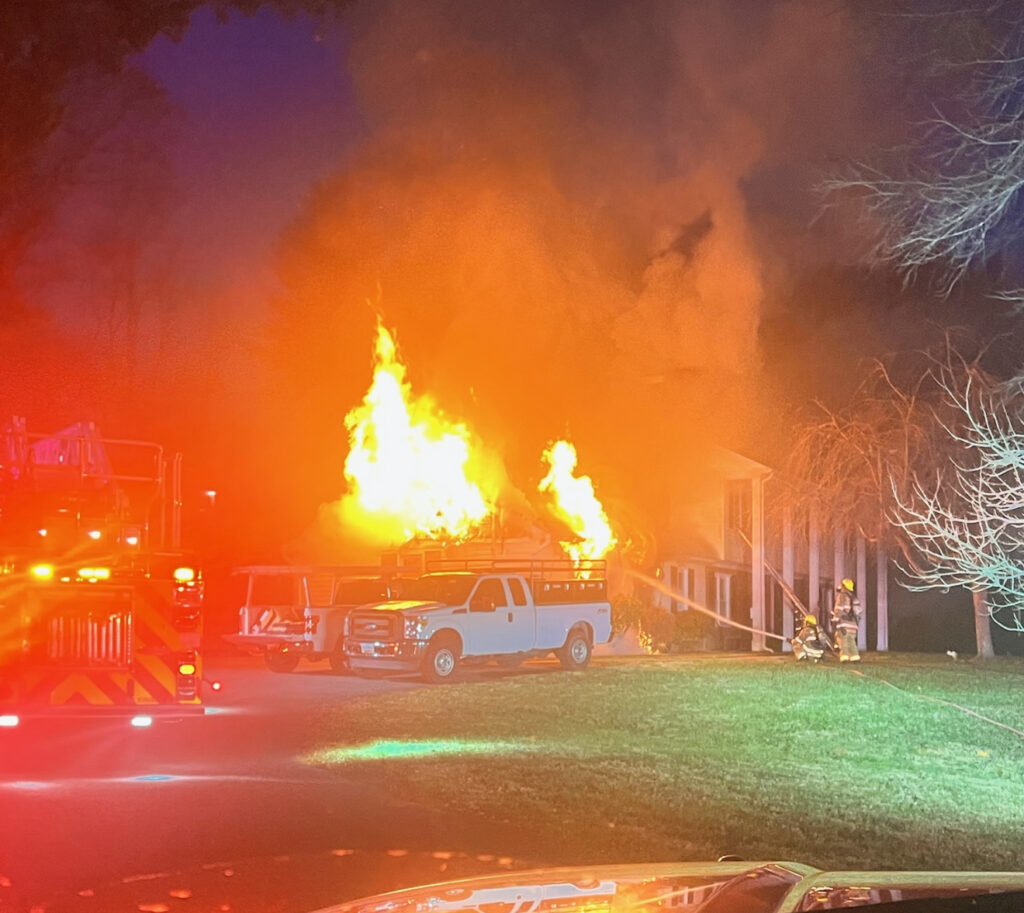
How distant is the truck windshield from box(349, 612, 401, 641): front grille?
4.23 ft

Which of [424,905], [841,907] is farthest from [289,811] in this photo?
[841,907]

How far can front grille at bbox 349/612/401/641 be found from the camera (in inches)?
801

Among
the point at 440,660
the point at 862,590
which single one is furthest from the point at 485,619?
the point at 862,590

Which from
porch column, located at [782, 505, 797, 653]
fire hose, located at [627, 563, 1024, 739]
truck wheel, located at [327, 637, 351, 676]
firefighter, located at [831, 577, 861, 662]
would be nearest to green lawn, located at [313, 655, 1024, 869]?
fire hose, located at [627, 563, 1024, 739]

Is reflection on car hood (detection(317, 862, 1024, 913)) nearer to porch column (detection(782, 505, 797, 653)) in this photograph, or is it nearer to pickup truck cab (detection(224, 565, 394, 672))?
pickup truck cab (detection(224, 565, 394, 672))

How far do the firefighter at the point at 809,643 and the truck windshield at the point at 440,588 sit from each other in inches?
261

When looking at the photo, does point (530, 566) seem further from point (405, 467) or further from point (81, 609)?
point (81, 609)

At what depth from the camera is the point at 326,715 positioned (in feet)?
50.7

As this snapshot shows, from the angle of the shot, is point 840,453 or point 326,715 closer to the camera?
point 326,715

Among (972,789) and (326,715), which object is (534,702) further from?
(972,789)

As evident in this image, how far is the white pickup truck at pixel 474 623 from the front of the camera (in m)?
20.3

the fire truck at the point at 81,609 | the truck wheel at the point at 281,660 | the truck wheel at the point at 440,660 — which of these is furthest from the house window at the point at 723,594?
the fire truck at the point at 81,609

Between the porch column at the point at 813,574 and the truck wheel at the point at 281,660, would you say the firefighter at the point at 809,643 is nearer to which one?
the porch column at the point at 813,574

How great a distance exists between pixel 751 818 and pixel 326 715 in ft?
25.4
